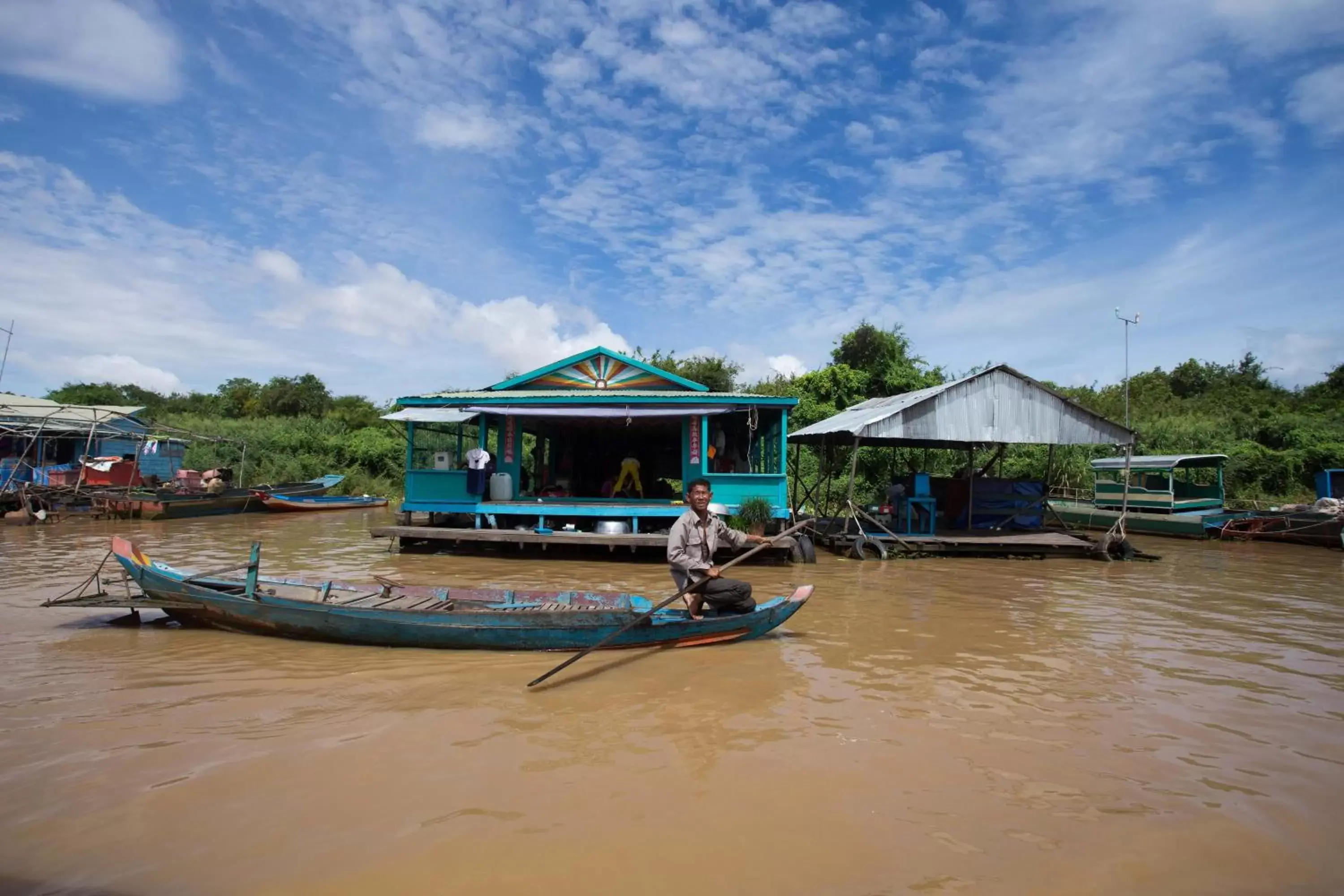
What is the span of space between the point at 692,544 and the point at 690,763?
2.63 m

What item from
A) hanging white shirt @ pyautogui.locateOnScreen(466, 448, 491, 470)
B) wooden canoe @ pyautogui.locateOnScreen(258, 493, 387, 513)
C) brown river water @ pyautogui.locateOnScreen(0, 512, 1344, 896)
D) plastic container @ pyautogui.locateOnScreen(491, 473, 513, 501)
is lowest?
brown river water @ pyautogui.locateOnScreen(0, 512, 1344, 896)

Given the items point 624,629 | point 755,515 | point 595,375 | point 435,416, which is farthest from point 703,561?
point 435,416

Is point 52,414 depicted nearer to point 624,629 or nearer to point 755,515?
point 755,515

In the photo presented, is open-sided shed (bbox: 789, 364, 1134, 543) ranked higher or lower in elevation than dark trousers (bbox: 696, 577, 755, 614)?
higher

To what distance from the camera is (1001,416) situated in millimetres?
13953

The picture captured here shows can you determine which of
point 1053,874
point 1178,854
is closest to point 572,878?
point 1053,874

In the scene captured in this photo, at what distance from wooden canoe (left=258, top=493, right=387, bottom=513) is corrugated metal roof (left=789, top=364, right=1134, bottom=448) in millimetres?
16798

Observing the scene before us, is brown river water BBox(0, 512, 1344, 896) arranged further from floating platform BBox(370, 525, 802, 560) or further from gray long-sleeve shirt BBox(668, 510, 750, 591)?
floating platform BBox(370, 525, 802, 560)

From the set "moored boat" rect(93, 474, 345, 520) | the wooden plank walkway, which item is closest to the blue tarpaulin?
the wooden plank walkway

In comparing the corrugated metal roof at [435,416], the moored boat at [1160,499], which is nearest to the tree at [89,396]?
the corrugated metal roof at [435,416]

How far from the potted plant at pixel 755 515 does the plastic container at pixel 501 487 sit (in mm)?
4362

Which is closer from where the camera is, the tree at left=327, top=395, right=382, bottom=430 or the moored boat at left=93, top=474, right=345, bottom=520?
the moored boat at left=93, top=474, right=345, bottom=520

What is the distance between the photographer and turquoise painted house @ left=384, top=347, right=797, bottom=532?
43.4ft

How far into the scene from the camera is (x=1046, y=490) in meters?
15.9
